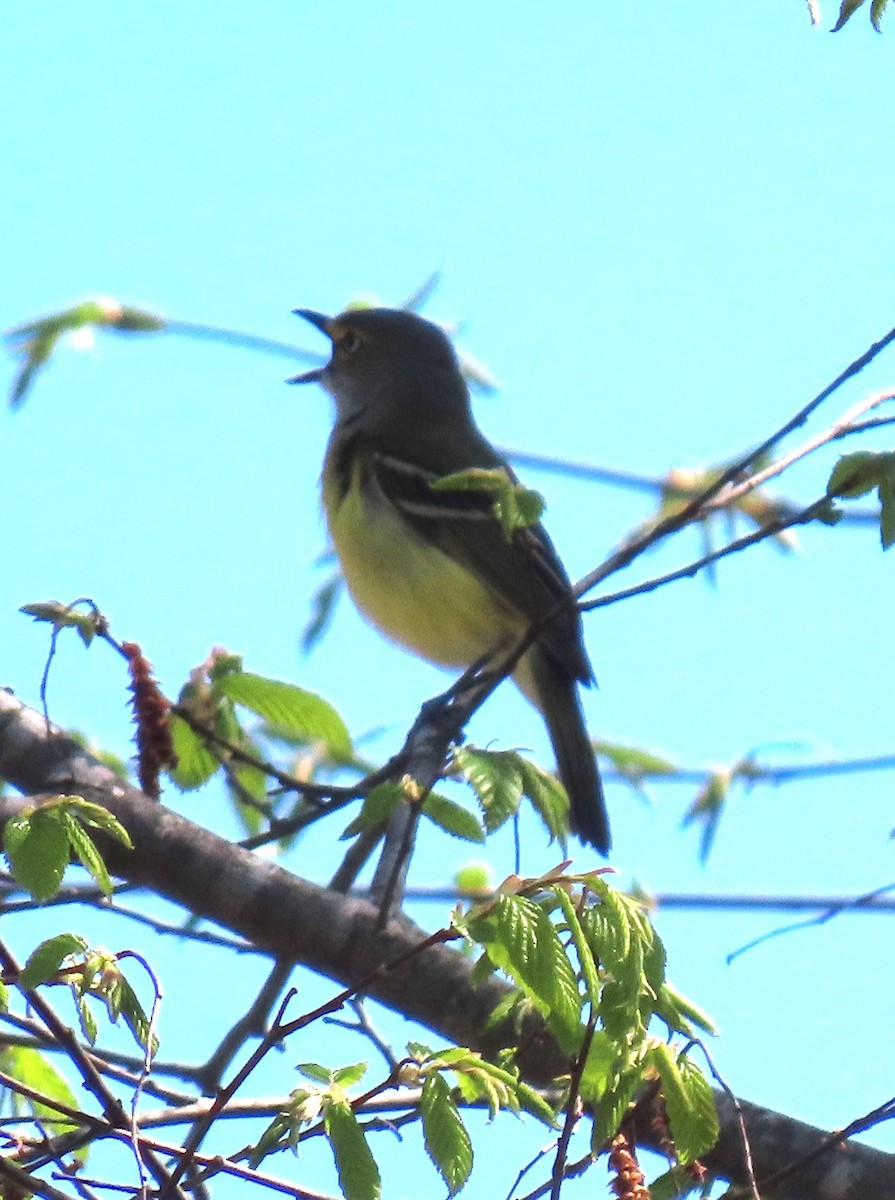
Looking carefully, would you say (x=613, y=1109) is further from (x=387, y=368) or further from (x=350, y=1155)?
(x=387, y=368)

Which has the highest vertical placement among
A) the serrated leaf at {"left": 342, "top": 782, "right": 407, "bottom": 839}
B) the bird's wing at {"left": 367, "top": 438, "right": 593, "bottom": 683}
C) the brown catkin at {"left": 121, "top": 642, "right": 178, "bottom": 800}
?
the bird's wing at {"left": 367, "top": 438, "right": 593, "bottom": 683}

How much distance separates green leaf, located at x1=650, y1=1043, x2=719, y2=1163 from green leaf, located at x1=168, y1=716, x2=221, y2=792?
70.6 inches

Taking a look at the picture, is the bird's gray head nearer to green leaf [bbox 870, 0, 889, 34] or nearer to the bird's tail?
the bird's tail

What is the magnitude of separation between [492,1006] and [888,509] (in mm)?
1366

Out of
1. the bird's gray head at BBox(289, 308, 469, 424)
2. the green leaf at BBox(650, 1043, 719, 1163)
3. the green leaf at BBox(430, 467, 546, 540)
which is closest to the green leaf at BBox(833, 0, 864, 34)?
the green leaf at BBox(430, 467, 546, 540)

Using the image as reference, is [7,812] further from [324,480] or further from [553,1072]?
[324,480]

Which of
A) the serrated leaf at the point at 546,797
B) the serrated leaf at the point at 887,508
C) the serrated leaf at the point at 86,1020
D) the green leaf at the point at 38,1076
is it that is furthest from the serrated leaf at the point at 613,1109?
the green leaf at the point at 38,1076

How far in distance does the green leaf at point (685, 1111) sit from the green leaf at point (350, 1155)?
1.46 ft

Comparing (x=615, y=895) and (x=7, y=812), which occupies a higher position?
(x=7, y=812)

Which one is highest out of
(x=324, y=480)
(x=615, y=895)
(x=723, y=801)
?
(x=324, y=480)

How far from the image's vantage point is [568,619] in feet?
19.5

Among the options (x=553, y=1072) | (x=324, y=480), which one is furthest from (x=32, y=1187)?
(x=324, y=480)

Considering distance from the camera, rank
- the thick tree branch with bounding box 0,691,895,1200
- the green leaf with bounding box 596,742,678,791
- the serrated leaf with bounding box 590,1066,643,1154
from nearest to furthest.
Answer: the serrated leaf with bounding box 590,1066,643,1154 < the thick tree branch with bounding box 0,691,895,1200 < the green leaf with bounding box 596,742,678,791

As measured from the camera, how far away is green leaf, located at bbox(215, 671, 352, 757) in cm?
365
